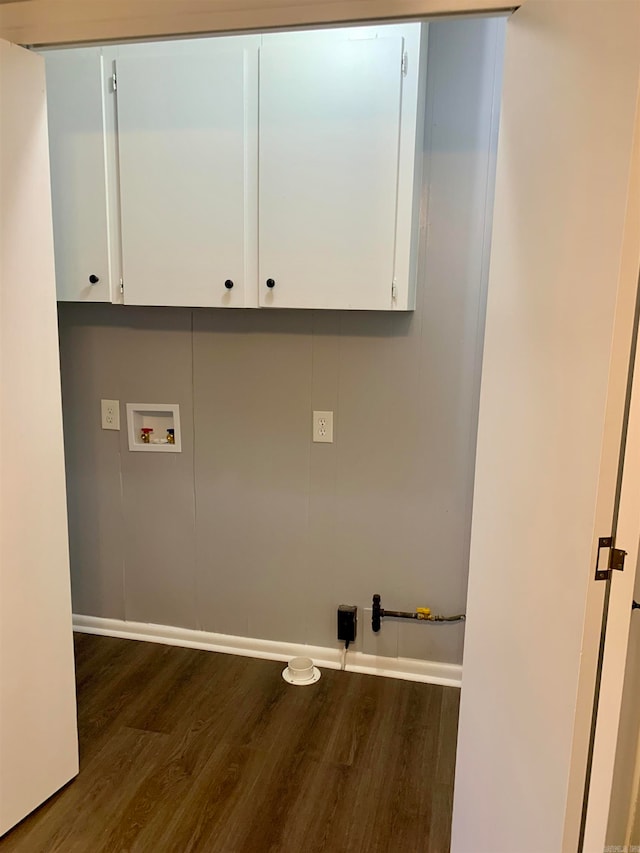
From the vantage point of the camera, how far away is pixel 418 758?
81.3 inches

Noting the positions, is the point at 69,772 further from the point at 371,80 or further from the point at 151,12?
the point at 371,80

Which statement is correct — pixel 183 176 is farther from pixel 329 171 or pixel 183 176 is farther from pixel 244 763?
pixel 244 763

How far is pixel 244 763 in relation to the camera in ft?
6.63

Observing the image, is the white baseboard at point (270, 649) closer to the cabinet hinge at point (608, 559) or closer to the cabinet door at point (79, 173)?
the cabinet door at point (79, 173)

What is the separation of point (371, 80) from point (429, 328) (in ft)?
2.79

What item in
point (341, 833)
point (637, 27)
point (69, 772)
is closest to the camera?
point (637, 27)

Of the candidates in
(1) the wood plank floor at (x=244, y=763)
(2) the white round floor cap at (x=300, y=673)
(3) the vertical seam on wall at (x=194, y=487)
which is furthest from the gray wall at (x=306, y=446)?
(1) the wood plank floor at (x=244, y=763)

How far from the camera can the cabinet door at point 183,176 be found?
2047mm

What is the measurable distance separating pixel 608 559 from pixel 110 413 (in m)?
2.16

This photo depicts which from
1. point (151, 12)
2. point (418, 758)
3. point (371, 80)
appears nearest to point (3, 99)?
point (151, 12)

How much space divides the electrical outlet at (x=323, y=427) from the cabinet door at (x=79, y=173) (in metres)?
A: 0.90

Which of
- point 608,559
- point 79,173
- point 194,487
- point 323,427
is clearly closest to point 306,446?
point 323,427

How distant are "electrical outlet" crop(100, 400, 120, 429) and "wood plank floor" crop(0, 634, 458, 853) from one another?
3.27 feet

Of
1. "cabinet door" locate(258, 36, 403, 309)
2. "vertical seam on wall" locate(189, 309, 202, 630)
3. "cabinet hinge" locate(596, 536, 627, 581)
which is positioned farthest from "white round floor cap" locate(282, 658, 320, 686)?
"cabinet hinge" locate(596, 536, 627, 581)
